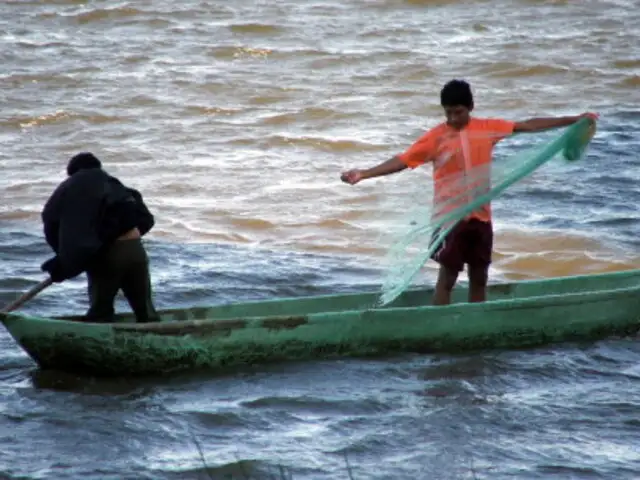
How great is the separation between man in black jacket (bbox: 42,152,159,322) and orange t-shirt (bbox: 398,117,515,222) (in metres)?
1.51

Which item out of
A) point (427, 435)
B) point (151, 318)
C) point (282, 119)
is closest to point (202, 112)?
point (282, 119)

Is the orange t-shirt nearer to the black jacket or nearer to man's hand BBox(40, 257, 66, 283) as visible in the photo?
the black jacket

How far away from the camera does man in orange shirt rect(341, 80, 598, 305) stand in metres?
7.35

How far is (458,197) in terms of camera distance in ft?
24.8

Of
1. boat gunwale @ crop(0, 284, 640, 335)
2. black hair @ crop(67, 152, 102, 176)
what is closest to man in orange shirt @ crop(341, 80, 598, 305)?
boat gunwale @ crop(0, 284, 640, 335)

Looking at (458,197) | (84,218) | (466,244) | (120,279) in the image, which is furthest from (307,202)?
(84,218)

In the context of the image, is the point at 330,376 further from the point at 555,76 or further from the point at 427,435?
the point at 555,76

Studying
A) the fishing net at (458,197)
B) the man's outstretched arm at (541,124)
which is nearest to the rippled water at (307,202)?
the fishing net at (458,197)

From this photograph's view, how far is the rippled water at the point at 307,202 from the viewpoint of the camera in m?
6.65

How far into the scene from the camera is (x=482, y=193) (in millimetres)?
7574

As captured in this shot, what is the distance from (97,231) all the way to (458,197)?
6.49ft

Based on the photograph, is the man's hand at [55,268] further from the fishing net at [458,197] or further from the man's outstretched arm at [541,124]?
the man's outstretched arm at [541,124]

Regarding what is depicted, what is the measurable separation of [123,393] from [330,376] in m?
1.15

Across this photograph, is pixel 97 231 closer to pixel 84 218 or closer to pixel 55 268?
pixel 84 218
